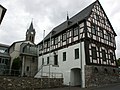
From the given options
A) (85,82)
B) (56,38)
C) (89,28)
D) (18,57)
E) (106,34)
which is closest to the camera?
(85,82)

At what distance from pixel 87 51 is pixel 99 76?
3796 millimetres

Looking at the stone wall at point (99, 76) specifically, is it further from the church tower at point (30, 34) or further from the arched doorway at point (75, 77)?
the church tower at point (30, 34)

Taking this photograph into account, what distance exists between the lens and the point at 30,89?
1497cm

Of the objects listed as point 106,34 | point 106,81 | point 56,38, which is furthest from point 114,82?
point 56,38

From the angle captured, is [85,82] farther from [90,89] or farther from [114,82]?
[114,82]

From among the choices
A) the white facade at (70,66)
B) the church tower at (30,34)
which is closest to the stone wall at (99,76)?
the white facade at (70,66)

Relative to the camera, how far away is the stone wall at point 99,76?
16.2 m

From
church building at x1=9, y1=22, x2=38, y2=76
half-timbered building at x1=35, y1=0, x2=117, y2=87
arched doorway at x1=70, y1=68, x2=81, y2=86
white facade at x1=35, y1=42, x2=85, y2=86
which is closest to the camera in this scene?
half-timbered building at x1=35, y1=0, x2=117, y2=87

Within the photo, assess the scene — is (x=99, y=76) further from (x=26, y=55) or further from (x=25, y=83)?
(x=26, y=55)

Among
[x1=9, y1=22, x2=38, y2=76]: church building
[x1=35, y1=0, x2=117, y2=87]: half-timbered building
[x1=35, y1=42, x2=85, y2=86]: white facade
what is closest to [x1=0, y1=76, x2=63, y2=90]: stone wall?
[x1=35, y1=42, x2=85, y2=86]: white facade

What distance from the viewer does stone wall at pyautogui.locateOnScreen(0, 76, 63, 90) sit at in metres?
13.7

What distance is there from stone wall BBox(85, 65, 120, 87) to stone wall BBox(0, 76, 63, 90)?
423 centimetres

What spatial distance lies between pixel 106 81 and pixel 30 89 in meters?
10.4

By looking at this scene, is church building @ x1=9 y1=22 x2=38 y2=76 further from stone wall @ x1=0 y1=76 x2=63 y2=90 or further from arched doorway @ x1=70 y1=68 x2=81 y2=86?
arched doorway @ x1=70 y1=68 x2=81 y2=86
